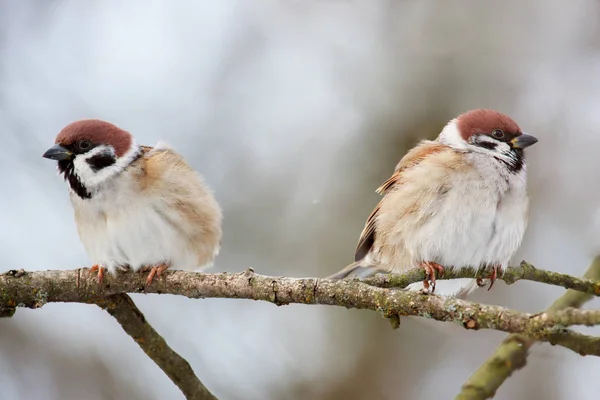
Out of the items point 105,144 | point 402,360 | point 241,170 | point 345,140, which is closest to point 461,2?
point 345,140

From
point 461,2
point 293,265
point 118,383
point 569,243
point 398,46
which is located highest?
point 461,2

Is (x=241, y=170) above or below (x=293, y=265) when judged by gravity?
above

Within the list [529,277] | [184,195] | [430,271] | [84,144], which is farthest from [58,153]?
[529,277]

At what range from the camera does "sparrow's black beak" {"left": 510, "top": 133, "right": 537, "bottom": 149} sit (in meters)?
4.18

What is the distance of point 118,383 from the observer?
5.96 meters

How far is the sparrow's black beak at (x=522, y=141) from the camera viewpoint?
4176 mm

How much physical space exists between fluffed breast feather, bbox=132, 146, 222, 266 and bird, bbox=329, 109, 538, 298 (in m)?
1.06

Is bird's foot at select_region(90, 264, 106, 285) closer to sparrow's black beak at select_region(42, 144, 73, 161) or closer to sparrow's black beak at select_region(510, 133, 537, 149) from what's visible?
sparrow's black beak at select_region(42, 144, 73, 161)

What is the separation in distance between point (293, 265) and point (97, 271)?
3.62m

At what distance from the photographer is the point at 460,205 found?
3986 mm

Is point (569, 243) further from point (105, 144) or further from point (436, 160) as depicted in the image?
point (105, 144)

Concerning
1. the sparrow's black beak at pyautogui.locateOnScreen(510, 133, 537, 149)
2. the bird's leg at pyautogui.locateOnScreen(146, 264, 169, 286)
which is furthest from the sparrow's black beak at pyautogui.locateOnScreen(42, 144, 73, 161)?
the sparrow's black beak at pyautogui.locateOnScreen(510, 133, 537, 149)

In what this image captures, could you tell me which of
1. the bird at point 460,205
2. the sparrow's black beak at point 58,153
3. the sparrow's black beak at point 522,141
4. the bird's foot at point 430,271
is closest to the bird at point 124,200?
the sparrow's black beak at point 58,153

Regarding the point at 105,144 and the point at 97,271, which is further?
the point at 105,144
